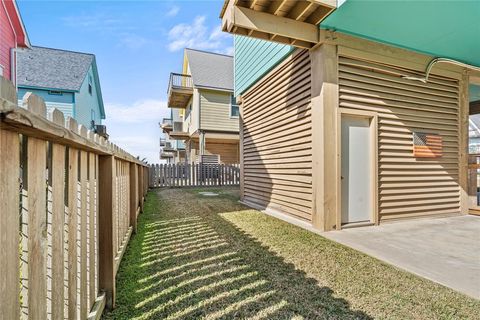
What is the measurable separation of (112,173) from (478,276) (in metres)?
3.50

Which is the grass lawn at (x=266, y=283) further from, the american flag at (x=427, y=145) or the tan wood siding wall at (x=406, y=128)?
the american flag at (x=427, y=145)

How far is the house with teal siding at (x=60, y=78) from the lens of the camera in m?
12.0

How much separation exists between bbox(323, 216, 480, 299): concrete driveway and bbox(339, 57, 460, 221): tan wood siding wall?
17.2 inches

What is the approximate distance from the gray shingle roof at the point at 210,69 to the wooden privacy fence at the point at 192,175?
14.9 feet

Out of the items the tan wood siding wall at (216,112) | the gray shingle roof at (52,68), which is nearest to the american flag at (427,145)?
the tan wood siding wall at (216,112)

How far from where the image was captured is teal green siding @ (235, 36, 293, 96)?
5102mm

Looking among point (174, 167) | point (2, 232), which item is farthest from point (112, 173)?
point (174, 167)

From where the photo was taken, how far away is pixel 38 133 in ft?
2.92

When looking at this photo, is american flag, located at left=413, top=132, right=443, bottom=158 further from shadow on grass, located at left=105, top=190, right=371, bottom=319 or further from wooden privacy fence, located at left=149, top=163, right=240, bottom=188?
wooden privacy fence, located at left=149, top=163, right=240, bottom=188

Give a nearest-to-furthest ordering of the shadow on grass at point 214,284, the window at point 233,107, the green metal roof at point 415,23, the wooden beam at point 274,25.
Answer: the shadow on grass at point 214,284 < the green metal roof at point 415,23 < the wooden beam at point 274,25 < the window at point 233,107

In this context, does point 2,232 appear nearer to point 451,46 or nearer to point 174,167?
point 451,46

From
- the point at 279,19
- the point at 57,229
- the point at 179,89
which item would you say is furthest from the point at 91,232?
the point at 179,89

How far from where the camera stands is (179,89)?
14547 mm

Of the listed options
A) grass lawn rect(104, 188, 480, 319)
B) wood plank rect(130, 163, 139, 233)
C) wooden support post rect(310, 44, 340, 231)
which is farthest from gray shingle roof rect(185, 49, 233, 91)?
grass lawn rect(104, 188, 480, 319)
